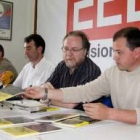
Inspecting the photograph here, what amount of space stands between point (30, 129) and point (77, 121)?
256mm

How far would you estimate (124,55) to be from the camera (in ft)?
4.95

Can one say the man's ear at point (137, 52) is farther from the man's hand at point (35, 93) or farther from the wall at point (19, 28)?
the wall at point (19, 28)

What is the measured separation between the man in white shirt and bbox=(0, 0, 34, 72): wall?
954 mm

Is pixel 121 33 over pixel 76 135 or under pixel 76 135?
over

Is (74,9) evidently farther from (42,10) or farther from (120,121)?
(120,121)

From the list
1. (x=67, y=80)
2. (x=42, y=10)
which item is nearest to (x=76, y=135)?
(x=67, y=80)

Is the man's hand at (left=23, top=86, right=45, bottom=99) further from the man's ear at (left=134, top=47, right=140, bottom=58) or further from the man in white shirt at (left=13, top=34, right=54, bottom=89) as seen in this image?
the man in white shirt at (left=13, top=34, right=54, bottom=89)

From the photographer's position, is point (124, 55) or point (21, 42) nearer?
point (124, 55)

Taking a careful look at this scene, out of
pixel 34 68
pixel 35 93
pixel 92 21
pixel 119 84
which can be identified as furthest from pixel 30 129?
pixel 92 21

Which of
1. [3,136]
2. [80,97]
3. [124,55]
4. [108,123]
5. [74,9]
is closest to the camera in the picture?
[3,136]

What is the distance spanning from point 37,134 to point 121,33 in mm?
837

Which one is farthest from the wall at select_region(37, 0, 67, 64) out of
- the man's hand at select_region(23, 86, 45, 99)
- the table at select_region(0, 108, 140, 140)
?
the table at select_region(0, 108, 140, 140)

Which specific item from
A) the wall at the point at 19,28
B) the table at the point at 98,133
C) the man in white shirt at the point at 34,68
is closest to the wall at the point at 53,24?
the wall at the point at 19,28

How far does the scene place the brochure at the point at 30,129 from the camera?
3.19 ft
